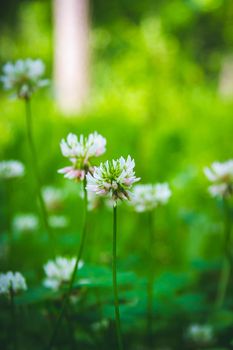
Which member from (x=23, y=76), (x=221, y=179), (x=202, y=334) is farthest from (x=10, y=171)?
(x=202, y=334)

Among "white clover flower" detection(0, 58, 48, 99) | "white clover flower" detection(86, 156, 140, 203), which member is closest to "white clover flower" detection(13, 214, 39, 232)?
"white clover flower" detection(0, 58, 48, 99)

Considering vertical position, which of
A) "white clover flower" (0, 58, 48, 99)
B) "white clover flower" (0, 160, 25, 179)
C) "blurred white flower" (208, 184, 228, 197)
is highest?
"white clover flower" (0, 58, 48, 99)

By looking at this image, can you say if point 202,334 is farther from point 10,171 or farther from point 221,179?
point 10,171

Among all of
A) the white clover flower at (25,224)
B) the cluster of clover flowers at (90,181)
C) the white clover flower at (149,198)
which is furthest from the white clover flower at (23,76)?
the white clover flower at (25,224)

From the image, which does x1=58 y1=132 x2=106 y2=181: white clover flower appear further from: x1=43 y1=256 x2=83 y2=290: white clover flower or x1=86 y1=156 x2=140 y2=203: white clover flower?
x1=43 y1=256 x2=83 y2=290: white clover flower

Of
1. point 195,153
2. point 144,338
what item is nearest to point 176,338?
point 144,338

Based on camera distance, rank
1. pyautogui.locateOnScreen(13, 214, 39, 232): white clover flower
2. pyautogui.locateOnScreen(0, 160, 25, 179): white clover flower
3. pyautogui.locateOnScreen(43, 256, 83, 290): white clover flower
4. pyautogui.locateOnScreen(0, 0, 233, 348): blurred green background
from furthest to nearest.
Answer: pyautogui.locateOnScreen(13, 214, 39, 232): white clover flower → pyautogui.locateOnScreen(0, 0, 233, 348): blurred green background → pyautogui.locateOnScreen(0, 160, 25, 179): white clover flower → pyautogui.locateOnScreen(43, 256, 83, 290): white clover flower

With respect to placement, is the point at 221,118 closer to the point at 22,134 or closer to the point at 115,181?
the point at 22,134

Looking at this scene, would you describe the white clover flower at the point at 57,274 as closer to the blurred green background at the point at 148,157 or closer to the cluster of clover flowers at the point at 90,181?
the cluster of clover flowers at the point at 90,181

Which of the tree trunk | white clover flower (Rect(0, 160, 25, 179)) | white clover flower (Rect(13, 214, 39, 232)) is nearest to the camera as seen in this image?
white clover flower (Rect(0, 160, 25, 179))
